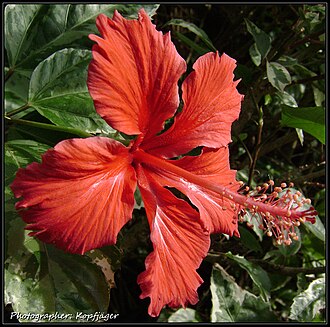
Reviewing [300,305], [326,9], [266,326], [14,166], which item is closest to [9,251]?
[14,166]

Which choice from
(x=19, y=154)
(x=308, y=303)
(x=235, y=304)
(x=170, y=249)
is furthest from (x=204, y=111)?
(x=308, y=303)

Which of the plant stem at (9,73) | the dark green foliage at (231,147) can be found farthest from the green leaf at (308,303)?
the plant stem at (9,73)

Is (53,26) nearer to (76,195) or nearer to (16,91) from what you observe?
(16,91)

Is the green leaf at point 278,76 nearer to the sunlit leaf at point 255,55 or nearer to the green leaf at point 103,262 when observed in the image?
the sunlit leaf at point 255,55

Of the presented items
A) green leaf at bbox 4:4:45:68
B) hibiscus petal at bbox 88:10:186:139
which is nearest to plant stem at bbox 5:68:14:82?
green leaf at bbox 4:4:45:68

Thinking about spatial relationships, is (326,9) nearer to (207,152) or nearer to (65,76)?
(207,152)

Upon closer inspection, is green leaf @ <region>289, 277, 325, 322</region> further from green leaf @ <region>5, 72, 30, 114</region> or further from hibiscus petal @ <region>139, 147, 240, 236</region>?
green leaf @ <region>5, 72, 30, 114</region>
